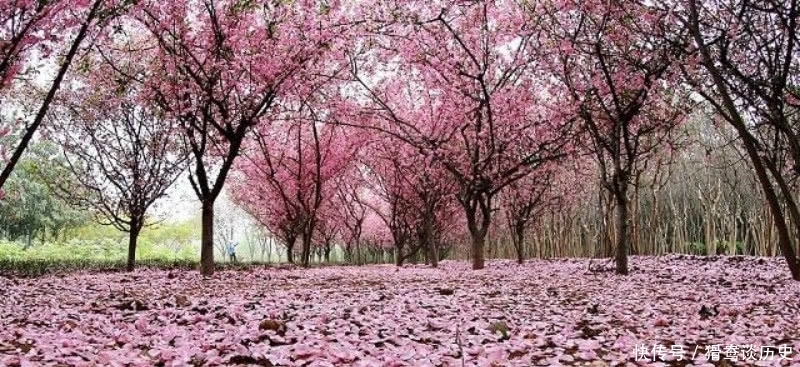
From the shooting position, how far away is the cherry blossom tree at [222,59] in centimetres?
1204

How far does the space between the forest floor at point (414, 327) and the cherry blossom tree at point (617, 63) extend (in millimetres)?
3309

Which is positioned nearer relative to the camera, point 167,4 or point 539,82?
point 167,4

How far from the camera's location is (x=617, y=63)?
40.2 ft

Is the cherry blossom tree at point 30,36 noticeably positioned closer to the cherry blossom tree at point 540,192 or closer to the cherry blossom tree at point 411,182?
the cherry blossom tree at point 411,182

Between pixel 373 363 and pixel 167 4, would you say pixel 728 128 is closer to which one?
pixel 167 4

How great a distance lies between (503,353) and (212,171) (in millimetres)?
16475

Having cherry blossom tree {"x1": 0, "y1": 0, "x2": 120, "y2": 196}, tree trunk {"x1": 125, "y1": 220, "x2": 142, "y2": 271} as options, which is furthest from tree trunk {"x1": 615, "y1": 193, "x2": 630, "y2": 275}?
tree trunk {"x1": 125, "y1": 220, "x2": 142, "y2": 271}

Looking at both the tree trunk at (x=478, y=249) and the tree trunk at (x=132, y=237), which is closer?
the tree trunk at (x=132, y=237)

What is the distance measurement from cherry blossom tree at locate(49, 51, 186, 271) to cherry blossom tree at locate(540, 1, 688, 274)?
901 centimetres

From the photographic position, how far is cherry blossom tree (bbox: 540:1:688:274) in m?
10.8

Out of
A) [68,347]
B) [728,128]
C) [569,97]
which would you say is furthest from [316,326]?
[728,128]

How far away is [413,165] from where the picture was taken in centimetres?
1995

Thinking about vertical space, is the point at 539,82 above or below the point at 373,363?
above

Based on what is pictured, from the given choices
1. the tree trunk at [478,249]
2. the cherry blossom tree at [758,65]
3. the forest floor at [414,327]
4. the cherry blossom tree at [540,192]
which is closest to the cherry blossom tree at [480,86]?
the tree trunk at [478,249]
